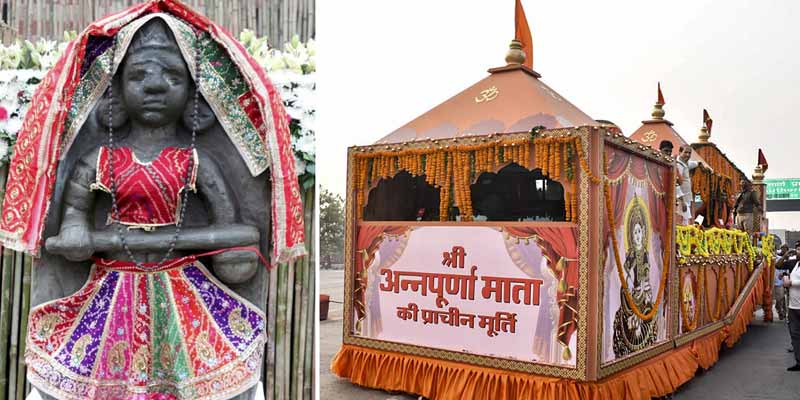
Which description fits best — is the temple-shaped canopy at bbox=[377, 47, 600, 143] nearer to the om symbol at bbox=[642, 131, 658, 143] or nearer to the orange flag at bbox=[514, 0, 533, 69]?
the orange flag at bbox=[514, 0, 533, 69]

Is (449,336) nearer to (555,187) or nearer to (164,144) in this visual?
(555,187)

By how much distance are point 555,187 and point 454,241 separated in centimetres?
149

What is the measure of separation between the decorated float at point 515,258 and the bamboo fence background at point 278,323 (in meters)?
2.10

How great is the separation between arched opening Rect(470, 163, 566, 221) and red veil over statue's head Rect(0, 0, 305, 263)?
381cm

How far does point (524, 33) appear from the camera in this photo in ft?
23.3

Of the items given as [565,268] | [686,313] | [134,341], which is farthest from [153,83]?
[686,313]

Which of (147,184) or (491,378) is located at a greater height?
(147,184)

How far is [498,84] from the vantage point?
6.25 meters

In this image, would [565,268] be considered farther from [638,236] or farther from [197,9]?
[197,9]

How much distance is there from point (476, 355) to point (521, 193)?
1833 millimetres

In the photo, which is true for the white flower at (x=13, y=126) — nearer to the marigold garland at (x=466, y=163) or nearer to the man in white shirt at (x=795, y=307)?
the marigold garland at (x=466, y=163)

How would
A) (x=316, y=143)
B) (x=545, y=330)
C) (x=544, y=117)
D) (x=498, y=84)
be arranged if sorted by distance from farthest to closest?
(x=498, y=84), (x=544, y=117), (x=545, y=330), (x=316, y=143)

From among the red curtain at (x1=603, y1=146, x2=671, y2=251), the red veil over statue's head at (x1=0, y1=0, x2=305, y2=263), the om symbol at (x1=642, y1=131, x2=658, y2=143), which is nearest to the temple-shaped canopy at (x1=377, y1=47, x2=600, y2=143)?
the red curtain at (x1=603, y1=146, x2=671, y2=251)

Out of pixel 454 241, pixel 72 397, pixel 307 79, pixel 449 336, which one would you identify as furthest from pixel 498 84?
pixel 72 397
